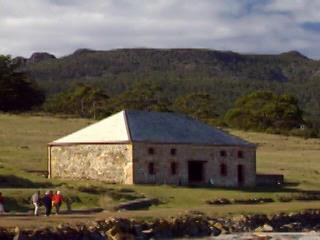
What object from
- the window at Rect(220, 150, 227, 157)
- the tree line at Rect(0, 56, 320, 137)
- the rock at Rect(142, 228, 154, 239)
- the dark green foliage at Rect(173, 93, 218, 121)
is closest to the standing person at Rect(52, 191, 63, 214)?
the rock at Rect(142, 228, 154, 239)

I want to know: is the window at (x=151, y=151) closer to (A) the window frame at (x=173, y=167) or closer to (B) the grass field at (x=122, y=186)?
(A) the window frame at (x=173, y=167)

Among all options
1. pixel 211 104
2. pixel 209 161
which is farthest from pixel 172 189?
pixel 211 104

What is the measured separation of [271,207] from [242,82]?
146 metres

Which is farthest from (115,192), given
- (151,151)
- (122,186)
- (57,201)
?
(57,201)

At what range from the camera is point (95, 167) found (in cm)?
5775

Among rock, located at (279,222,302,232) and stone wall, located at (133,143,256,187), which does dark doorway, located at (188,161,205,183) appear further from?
rock, located at (279,222,302,232)

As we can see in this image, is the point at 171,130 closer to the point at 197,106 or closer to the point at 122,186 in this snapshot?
the point at 122,186

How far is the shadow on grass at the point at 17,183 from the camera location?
164 ft

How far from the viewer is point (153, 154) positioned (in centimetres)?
5666

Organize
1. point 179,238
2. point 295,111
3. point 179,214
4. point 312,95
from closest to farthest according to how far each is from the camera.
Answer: point 179,238 → point 179,214 → point 295,111 → point 312,95

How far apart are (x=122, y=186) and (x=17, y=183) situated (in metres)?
6.18

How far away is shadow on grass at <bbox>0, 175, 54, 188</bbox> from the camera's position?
5000cm

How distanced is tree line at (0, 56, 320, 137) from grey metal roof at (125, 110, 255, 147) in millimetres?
45386

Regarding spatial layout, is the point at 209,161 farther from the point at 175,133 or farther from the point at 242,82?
the point at 242,82
